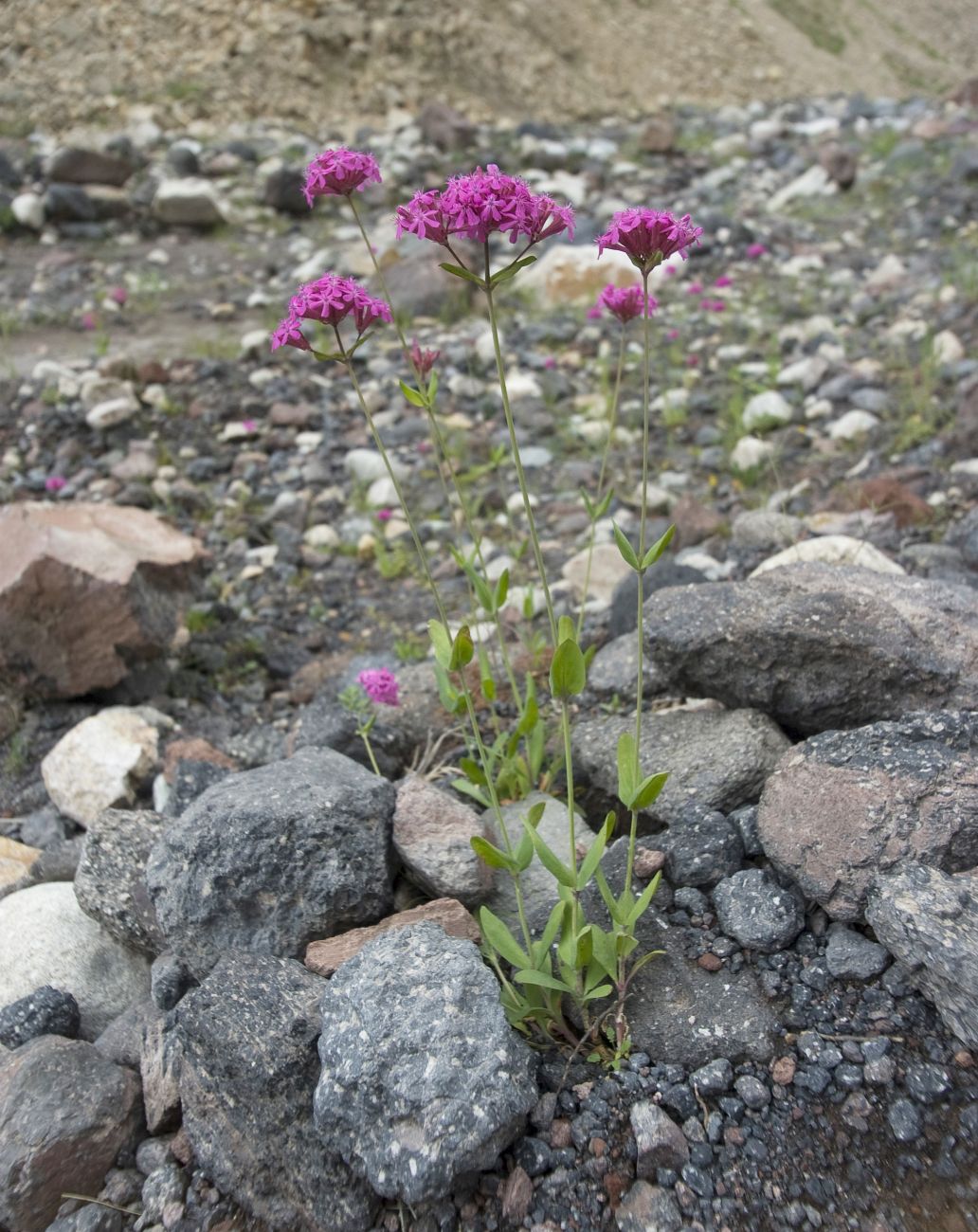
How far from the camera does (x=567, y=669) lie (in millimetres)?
2312

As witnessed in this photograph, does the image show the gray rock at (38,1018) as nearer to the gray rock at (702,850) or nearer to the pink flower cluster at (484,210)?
the gray rock at (702,850)

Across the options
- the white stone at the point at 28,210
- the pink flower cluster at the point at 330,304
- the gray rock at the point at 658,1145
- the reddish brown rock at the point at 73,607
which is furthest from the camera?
the white stone at the point at 28,210

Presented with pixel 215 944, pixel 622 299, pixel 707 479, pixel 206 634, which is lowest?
pixel 206 634

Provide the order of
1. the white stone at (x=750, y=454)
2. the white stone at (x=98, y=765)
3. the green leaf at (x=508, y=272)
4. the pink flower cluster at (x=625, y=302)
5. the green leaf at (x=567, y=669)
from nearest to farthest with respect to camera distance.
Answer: the green leaf at (x=508, y=272) → the green leaf at (x=567, y=669) → the pink flower cluster at (x=625, y=302) → the white stone at (x=98, y=765) → the white stone at (x=750, y=454)

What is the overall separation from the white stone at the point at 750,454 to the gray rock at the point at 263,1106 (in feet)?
13.7

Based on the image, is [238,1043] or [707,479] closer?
[238,1043]

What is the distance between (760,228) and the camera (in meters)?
8.72

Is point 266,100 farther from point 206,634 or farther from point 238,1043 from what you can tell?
point 238,1043

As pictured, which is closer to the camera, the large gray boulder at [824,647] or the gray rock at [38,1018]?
the gray rock at [38,1018]

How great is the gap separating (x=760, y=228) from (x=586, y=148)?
3.24 m

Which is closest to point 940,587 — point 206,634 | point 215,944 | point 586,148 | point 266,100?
point 215,944

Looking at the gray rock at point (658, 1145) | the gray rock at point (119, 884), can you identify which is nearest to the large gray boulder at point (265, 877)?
the gray rock at point (119, 884)

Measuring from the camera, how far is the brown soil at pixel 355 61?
36.0 ft

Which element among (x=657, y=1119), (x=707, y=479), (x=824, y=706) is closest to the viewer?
(x=657, y=1119)
